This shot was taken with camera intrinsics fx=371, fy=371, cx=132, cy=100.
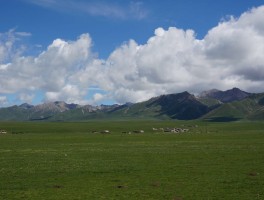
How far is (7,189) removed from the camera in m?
30.5

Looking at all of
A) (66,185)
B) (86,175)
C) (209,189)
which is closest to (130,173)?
(86,175)

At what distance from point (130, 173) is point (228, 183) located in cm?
1092

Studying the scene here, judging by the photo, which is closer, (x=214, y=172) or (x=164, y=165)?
(x=214, y=172)

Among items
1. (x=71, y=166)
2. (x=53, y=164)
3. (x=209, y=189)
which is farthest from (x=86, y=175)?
(x=209, y=189)

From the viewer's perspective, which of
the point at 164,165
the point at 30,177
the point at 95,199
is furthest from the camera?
the point at 164,165

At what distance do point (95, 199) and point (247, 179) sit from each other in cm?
1512

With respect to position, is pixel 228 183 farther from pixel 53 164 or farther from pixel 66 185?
pixel 53 164

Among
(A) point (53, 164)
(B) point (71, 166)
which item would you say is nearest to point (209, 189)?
(B) point (71, 166)

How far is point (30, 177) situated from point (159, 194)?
49.0 feet

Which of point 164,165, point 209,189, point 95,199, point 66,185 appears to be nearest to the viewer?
point 95,199

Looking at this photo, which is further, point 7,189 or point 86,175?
point 86,175

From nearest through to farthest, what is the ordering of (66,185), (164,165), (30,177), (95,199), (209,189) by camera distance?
(95,199) → (209,189) → (66,185) → (30,177) → (164,165)

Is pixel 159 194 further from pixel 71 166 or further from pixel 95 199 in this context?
pixel 71 166

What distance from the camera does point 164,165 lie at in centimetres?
4491
